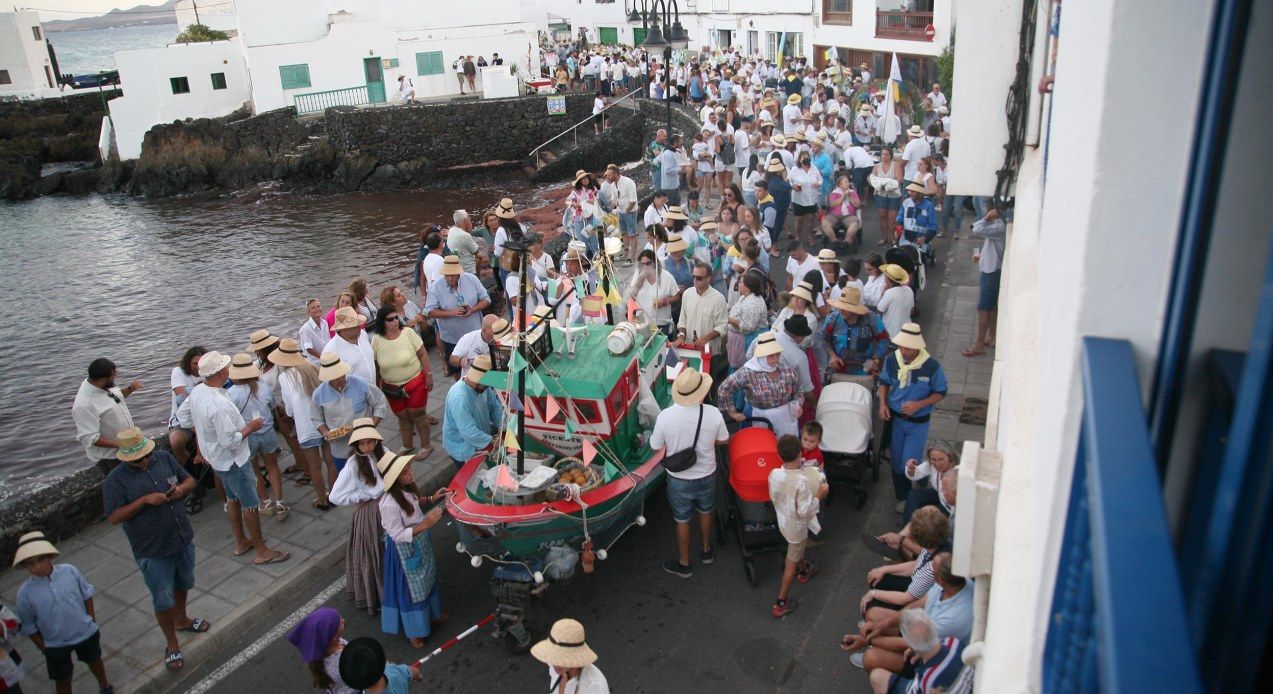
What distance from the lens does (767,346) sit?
7.61 m

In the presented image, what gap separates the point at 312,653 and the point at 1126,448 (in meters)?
4.84

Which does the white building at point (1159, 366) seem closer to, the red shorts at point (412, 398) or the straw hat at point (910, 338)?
the straw hat at point (910, 338)

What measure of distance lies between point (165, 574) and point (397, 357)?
313cm

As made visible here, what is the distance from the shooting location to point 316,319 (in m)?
10.2

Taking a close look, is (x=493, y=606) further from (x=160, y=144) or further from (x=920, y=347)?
(x=160, y=144)

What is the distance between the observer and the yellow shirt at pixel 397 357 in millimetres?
8898

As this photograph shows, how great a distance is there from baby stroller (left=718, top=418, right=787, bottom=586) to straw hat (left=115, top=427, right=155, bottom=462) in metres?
4.70

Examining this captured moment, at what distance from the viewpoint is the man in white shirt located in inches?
272

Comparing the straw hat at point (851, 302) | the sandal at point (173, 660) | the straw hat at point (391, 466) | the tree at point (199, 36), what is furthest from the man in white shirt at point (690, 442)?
the tree at point (199, 36)

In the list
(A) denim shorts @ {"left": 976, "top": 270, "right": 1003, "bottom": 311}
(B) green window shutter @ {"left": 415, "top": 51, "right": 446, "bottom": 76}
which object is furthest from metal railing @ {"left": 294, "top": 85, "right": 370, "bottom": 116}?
(A) denim shorts @ {"left": 976, "top": 270, "right": 1003, "bottom": 311}

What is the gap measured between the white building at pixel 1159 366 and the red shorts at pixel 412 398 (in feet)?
25.4

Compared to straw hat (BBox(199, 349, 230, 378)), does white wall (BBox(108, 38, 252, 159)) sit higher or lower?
higher

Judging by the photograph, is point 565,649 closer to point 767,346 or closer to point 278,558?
point 767,346

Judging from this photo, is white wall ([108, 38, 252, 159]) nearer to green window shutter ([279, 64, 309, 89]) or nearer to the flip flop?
green window shutter ([279, 64, 309, 89])
